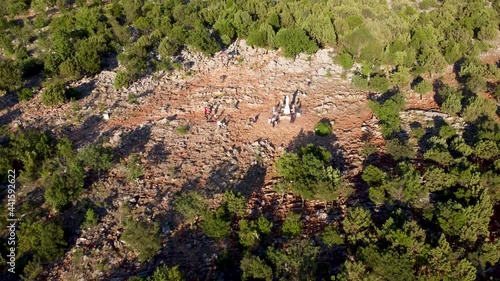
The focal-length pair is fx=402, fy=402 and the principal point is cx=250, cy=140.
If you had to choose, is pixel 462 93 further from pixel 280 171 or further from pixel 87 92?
pixel 87 92

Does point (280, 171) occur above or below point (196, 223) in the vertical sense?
above

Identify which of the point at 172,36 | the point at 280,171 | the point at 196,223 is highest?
the point at 172,36

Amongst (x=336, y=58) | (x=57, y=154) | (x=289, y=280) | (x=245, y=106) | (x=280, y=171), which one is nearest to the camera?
(x=289, y=280)

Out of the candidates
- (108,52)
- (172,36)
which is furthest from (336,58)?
(108,52)

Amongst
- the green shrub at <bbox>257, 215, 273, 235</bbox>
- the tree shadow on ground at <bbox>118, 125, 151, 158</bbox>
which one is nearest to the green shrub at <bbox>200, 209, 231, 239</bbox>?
the green shrub at <bbox>257, 215, 273, 235</bbox>

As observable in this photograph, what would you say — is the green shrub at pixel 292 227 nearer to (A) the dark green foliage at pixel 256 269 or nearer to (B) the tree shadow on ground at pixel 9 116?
(A) the dark green foliage at pixel 256 269

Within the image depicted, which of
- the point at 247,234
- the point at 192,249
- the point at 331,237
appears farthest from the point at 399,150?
the point at 192,249
